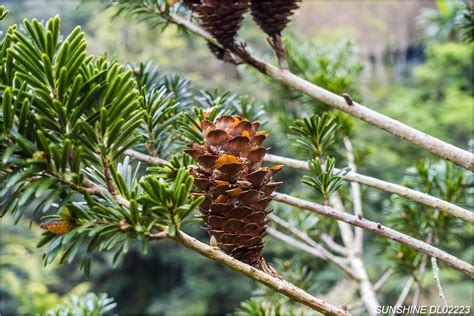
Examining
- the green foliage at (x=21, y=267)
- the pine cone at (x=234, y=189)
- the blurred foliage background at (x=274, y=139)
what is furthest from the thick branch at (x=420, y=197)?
the green foliage at (x=21, y=267)

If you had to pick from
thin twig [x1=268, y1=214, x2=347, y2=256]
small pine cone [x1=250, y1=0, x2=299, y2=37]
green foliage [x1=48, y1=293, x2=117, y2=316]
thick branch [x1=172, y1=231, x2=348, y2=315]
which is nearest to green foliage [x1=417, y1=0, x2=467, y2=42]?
small pine cone [x1=250, y1=0, x2=299, y2=37]

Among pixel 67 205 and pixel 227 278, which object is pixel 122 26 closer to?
pixel 227 278

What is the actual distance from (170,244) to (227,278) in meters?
0.79

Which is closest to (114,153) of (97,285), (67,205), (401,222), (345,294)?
(67,205)

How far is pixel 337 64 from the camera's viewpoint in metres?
0.82

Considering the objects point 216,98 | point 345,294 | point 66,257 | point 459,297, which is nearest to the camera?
point 66,257

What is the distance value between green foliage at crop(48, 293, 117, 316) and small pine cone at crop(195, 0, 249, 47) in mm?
344

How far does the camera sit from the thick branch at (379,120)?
1.20 feet

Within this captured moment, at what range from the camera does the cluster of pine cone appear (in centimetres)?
45

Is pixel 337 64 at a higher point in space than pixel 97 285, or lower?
higher

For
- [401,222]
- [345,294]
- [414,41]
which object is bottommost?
[345,294]

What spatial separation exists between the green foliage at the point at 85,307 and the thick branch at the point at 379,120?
333mm

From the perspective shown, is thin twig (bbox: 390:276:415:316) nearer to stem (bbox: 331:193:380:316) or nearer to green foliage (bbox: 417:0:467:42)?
stem (bbox: 331:193:380:316)

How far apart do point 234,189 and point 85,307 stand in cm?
32
